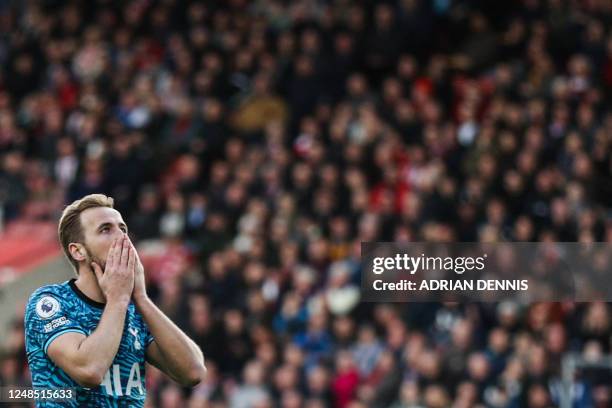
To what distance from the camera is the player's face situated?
5766mm

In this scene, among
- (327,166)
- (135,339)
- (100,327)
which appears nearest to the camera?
(100,327)

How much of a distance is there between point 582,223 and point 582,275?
1303 millimetres

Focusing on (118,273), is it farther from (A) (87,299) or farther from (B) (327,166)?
(B) (327,166)

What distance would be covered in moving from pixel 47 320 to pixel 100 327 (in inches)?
11.1

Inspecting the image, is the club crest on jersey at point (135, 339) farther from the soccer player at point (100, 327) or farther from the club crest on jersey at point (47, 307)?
the club crest on jersey at point (47, 307)

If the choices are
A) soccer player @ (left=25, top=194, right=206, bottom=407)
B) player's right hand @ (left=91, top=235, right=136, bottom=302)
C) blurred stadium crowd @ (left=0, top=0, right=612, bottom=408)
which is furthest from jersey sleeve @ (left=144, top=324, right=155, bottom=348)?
blurred stadium crowd @ (left=0, top=0, right=612, bottom=408)

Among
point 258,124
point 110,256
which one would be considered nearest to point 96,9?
point 258,124

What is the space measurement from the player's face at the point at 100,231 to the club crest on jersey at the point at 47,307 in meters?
0.24

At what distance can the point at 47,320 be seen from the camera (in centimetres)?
564

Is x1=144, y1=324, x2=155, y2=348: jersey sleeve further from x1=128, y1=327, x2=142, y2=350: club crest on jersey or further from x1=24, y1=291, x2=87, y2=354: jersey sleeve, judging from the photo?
x1=24, y1=291, x2=87, y2=354: jersey sleeve

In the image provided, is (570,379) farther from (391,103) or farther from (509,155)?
(391,103)

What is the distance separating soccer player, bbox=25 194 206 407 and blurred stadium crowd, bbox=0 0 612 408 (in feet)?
24.9

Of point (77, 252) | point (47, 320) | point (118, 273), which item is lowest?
point (47, 320)

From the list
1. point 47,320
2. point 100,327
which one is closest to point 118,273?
point 100,327
